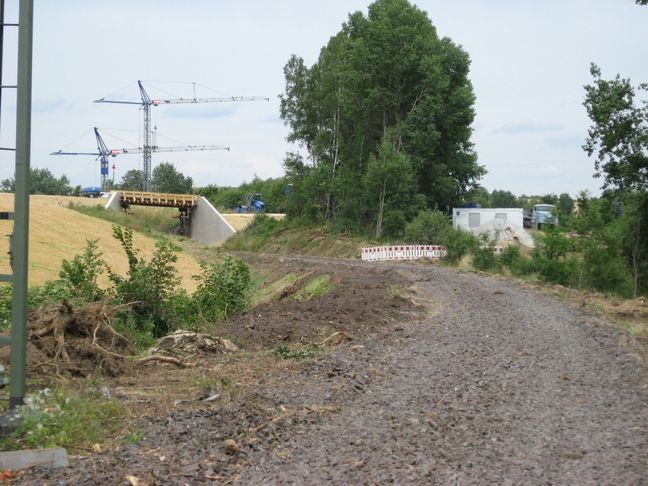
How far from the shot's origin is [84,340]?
35.0 ft

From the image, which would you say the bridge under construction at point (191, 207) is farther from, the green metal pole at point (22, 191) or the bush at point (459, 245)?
the green metal pole at point (22, 191)

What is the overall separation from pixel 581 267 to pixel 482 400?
23.3 metres

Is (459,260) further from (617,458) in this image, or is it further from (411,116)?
(617,458)

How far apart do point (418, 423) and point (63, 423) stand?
334 centimetres

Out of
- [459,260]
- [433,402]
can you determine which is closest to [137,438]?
[433,402]

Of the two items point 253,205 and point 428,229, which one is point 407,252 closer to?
point 428,229

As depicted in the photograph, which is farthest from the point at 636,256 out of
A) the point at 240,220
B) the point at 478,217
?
the point at 240,220

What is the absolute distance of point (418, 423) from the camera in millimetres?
7449

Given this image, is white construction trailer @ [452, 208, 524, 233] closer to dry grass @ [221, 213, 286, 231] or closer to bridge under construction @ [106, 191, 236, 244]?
dry grass @ [221, 213, 286, 231]

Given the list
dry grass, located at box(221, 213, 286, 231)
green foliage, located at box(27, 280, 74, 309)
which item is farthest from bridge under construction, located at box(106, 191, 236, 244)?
green foliage, located at box(27, 280, 74, 309)

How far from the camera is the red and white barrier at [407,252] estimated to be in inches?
1633

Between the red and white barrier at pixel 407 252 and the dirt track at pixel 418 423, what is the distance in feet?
93.1

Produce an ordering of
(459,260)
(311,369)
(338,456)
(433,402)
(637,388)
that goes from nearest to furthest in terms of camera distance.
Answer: (338,456) → (433,402) → (637,388) → (311,369) → (459,260)

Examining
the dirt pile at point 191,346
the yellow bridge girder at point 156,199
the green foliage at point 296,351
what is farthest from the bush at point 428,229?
the yellow bridge girder at point 156,199
